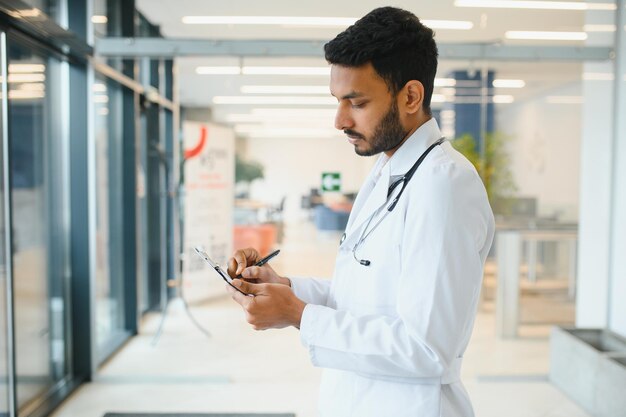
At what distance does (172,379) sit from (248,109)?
2.25 metres

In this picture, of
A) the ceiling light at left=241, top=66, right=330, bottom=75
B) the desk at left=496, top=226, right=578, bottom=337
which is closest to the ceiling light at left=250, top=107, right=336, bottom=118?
the ceiling light at left=241, top=66, right=330, bottom=75

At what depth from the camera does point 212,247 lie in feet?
18.5

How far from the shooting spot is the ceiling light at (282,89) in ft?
15.0

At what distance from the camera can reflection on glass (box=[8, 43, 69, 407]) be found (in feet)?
10.4

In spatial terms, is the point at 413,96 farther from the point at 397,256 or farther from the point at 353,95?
the point at 397,256

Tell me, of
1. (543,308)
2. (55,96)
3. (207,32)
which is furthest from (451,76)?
(55,96)

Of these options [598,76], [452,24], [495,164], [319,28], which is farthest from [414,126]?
[495,164]

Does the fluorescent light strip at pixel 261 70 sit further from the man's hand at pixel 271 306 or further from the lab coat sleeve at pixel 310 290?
the man's hand at pixel 271 306

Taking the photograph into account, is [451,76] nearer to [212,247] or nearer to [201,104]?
[201,104]

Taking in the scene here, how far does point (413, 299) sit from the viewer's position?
0.95m

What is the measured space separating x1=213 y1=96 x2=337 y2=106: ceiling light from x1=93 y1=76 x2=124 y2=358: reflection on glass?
936 millimetres

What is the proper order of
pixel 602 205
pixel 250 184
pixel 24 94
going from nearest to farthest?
pixel 24 94
pixel 602 205
pixel 250 184

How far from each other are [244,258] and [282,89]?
3.55 metres

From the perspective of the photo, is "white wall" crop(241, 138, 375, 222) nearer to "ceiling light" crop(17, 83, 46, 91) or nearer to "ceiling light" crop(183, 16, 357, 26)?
"ceiling light" crop(183, 16, 357, 26)
